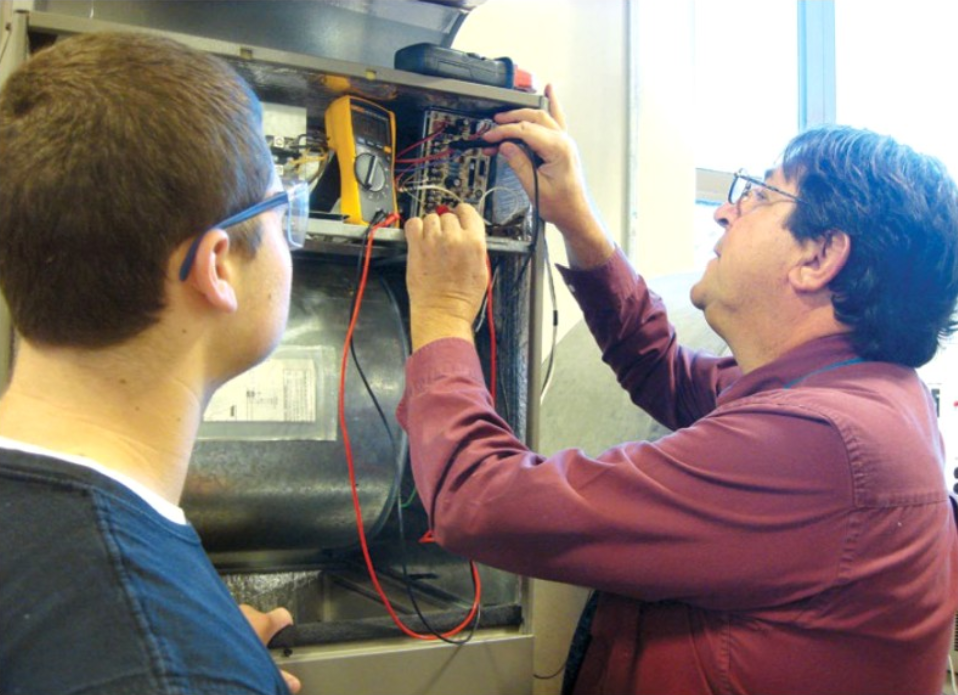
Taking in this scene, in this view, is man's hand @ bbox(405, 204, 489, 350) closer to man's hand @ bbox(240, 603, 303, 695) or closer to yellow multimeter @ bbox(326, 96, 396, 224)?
yellow multimeter @ bbox(326, 96, 396, 224)

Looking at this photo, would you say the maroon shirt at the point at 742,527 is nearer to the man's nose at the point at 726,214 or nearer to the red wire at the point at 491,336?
the red wire at the point at 491,336

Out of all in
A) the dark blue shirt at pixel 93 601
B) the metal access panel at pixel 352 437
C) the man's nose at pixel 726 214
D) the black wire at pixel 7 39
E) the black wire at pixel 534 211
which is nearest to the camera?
the dark blue shirt at pixel 93 601

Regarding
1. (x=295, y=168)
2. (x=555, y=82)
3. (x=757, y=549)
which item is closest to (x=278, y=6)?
(x=295, y=168)

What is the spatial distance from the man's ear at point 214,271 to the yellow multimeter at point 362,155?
0.36 metres

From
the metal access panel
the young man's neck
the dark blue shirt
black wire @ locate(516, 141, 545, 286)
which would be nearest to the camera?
the dark blue shirt

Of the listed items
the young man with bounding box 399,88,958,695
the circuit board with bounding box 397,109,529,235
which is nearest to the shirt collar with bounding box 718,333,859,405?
the young man with bounding box 399,88,958,695

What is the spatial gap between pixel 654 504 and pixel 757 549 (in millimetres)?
118

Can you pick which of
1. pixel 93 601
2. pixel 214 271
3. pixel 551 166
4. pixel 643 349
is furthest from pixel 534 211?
pixel 93 601

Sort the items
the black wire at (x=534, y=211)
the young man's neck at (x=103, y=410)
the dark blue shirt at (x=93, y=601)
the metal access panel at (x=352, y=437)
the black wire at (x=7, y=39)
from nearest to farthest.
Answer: the dark blue shirt at (x=93, y=601) → the young man's neck at (x=103, y=410) → the black wire at (x=7, y=39) → the metal access panel at (x=352, y=437) → the black wire at (x=534, y=211)

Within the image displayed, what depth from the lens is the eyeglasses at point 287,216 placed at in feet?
2.25

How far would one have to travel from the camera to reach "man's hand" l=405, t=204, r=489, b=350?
1050 mm

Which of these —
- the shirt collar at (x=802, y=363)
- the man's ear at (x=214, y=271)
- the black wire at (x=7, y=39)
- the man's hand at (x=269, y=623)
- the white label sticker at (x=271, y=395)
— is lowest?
the man's hand at (x=269, y=623)

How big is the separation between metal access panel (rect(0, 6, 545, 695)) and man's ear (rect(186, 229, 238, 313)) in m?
0.30

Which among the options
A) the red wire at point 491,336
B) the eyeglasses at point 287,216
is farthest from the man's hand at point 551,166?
the eyeglasses at point 287,216
